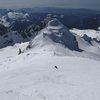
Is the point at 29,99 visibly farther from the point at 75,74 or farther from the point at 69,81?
the point at 75,74

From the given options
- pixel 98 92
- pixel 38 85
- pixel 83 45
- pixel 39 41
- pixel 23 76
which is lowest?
pixel 83 45

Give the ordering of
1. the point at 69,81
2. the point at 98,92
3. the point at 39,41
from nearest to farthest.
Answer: the point at 98,92, the point at 69,81, the point at 39,41

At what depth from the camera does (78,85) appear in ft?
87.0

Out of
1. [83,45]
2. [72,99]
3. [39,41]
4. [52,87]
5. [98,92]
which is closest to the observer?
[72,99]

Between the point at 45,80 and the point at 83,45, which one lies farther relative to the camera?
the point at 83,45

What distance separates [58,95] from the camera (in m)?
22.8

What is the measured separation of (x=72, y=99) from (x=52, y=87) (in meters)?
4.78

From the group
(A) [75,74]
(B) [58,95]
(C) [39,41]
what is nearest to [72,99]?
(B) [58,95]

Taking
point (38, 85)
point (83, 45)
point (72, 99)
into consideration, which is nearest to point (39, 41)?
point (83, 45)

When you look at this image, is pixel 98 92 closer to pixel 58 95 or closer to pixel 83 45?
pixel 58 95

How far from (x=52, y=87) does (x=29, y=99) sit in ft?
13.2

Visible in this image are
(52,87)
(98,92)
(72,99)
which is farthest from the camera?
(52,87)

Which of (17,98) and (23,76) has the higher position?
(17,98)

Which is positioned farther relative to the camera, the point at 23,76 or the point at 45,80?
the point at 23,76
